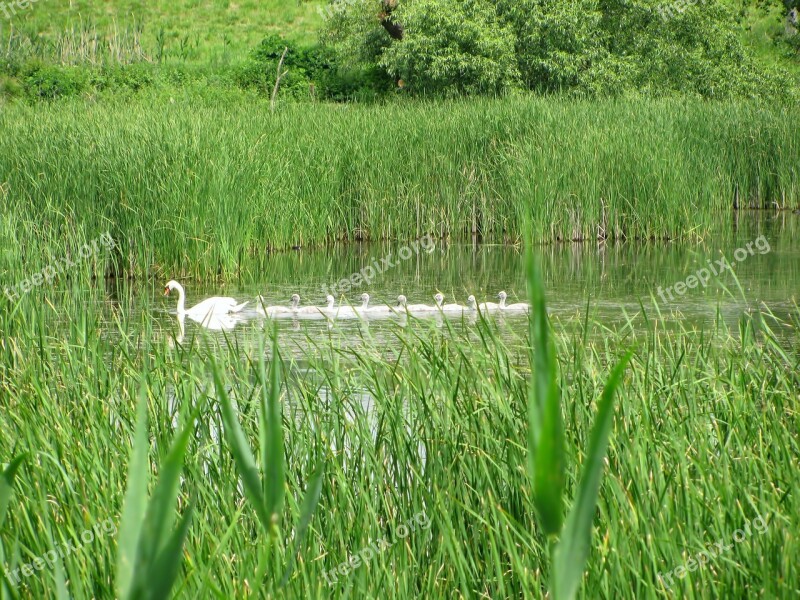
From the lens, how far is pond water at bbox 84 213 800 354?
791cm

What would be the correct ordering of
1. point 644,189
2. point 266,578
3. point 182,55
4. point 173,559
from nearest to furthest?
1. point 173,559
2. point 266,578
3. point 644,189
4. point 182,55

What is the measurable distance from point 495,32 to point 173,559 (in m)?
22.4

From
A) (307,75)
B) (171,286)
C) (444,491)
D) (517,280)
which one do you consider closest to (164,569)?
(444,491)

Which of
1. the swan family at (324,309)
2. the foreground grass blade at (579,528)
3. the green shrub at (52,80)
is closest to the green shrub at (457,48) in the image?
the green shrub at (52,80)

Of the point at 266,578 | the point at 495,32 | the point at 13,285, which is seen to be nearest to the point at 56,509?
the point at 266,578

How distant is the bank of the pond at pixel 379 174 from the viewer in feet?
33.5

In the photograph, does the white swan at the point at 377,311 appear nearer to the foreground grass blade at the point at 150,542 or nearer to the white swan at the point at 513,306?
the white swan at the point at 513,306

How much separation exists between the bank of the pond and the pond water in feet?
1.22

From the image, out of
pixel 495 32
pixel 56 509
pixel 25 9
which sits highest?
pixel 25 9

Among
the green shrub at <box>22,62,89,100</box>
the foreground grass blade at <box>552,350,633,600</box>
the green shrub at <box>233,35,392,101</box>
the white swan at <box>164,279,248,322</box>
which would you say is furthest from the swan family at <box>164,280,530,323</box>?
the green shrub at <box>233,35,392,101</box>

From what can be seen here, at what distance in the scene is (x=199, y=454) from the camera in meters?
3.04

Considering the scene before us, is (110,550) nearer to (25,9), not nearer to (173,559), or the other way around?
(173,559)

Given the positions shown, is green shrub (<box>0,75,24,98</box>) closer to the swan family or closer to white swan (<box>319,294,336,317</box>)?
the swan family

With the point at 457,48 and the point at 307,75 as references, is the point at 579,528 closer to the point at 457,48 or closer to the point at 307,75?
the point at 457,48
